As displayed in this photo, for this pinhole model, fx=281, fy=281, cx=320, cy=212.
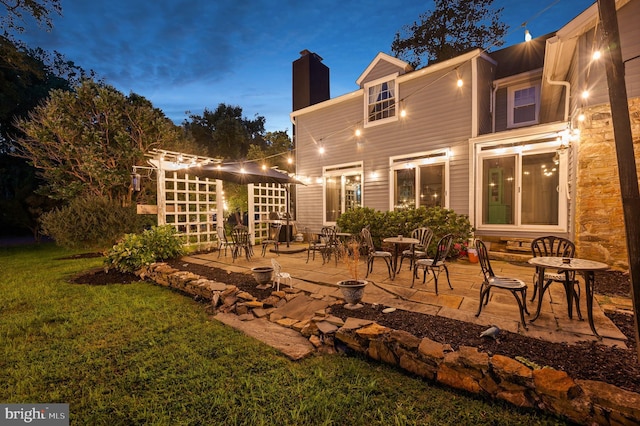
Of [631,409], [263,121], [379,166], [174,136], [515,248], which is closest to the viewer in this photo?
[631,409]

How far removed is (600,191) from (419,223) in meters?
3.28

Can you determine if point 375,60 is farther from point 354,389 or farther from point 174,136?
point 354,389

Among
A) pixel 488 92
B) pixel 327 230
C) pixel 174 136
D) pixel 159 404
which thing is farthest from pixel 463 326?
pixel 174 136

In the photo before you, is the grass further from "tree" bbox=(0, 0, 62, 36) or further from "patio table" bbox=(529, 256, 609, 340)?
"tree" bbox=(0, 0, 62, 36)

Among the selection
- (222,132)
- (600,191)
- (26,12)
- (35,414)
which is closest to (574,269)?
(600,191)

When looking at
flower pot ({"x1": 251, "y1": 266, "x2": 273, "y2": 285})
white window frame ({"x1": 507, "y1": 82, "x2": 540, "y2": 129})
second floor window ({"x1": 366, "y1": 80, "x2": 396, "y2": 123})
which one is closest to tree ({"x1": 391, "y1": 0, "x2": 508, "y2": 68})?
white window frame ({"x1": 507, "y1": 82, "x2": 540, "y2": 129})

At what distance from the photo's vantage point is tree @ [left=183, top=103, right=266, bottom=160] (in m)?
23.7

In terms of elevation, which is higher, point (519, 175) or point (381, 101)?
point (381, 101)

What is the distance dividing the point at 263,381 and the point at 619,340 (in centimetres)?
323

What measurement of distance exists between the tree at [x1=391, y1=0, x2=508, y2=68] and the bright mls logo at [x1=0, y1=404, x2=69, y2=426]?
16641 millimetres

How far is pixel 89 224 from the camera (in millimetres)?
8000

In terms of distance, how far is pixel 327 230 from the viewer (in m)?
7.00

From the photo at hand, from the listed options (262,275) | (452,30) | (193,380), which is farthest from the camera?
(452,30)

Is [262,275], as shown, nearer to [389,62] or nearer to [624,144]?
[624,144]
